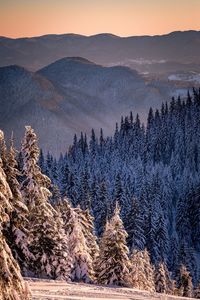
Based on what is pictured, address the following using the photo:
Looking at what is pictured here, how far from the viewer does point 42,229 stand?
34375 millimetres

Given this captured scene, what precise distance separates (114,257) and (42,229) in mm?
7207

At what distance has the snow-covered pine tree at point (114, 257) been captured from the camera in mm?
37656

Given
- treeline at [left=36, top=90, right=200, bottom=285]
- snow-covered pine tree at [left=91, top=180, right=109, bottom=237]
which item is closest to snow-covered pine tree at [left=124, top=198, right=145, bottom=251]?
treeline at [left=36, top=90, right=200, bottom=285]

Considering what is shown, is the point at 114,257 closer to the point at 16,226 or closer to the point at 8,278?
the point at 16,226

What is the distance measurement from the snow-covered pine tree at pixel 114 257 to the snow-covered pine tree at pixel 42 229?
3.87 metres

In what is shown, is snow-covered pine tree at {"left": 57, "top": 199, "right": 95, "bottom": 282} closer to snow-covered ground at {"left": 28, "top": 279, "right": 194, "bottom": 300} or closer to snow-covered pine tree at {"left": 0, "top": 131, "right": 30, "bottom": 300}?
snow-covered ground at {"left": 28, "top": 279, "right": 194, "bottom": 300}

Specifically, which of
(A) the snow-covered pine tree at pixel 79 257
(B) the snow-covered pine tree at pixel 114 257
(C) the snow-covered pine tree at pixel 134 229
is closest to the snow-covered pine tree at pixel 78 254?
(A) the snow-covered pine tree at pixel 79 257

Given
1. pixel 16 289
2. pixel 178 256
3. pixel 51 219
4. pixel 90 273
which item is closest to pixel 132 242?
pixel 178 256

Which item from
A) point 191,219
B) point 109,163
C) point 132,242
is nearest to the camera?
point 132,242

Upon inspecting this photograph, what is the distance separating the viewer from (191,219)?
400 ft

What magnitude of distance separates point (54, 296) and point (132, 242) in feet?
216

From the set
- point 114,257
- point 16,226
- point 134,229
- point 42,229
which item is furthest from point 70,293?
point 134,229

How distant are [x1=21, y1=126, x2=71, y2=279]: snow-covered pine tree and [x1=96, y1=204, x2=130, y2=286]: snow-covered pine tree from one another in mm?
3875

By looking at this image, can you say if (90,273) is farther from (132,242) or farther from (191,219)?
(191,219)
